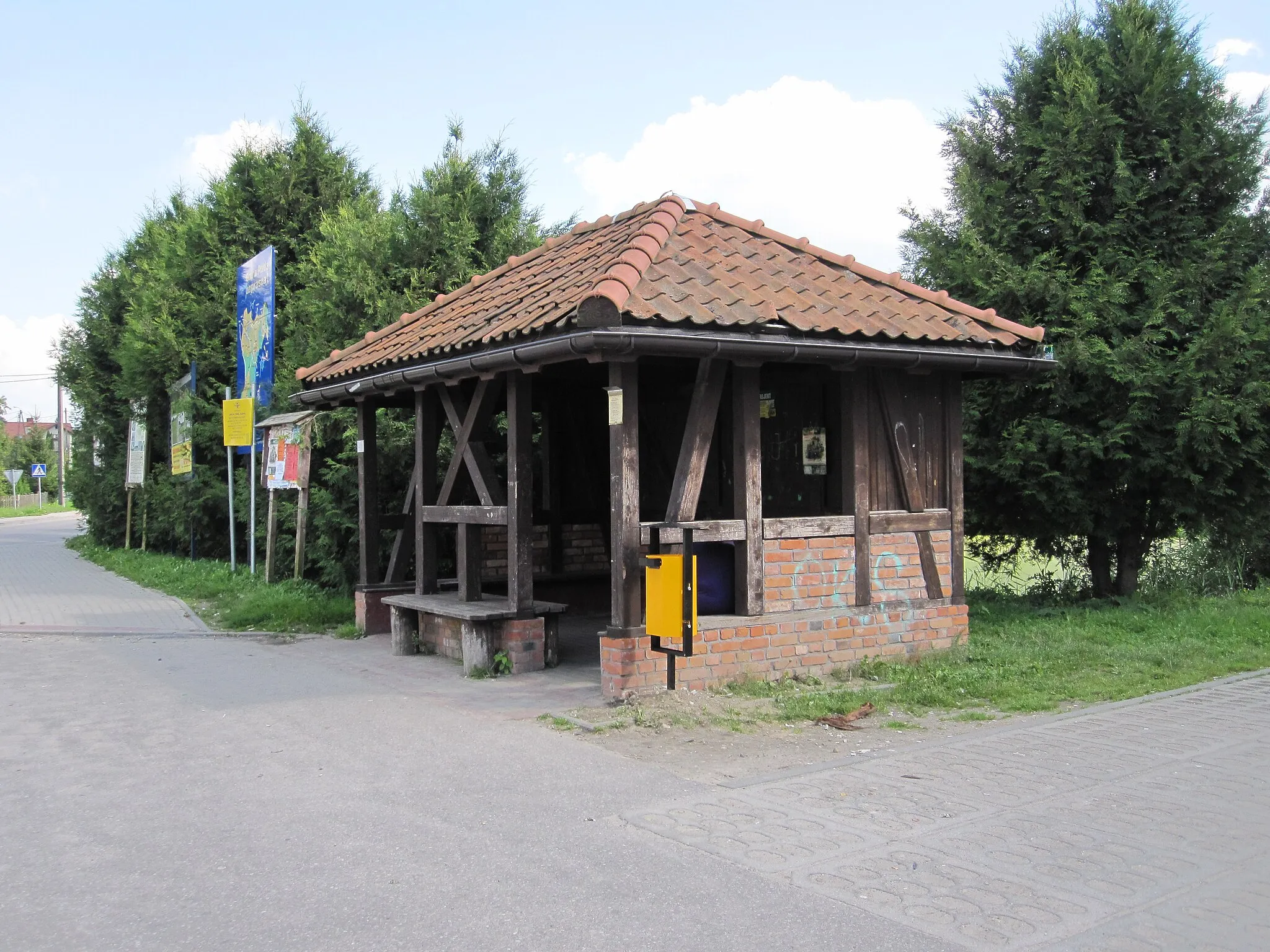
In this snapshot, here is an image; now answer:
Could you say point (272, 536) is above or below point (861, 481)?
below

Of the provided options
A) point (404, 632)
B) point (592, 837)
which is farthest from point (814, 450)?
point (592, 837)

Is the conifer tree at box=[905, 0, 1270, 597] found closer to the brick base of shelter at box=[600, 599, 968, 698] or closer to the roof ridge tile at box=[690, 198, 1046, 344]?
the roof ridge tile at box=[690, 198, 1046, 344]

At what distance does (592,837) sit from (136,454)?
69.7 ft

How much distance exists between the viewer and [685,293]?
837 centimetres

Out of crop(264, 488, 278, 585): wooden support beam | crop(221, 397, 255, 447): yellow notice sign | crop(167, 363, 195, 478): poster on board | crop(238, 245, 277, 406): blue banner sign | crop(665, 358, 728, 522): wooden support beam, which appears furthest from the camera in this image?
crop(167, 363, 195, 478): poster on board

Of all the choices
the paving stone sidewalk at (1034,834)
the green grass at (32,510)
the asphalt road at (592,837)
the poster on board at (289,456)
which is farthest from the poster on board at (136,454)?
the green grass at (32,510)

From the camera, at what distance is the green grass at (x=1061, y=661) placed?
818 centimetres

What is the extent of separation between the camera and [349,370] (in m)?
11.1

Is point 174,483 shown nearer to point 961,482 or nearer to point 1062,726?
point 961,482

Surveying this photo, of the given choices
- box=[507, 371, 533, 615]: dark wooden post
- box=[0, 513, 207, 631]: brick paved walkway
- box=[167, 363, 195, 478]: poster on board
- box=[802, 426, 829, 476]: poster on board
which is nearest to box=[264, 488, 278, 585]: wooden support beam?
box=[0, 513, 207, 631]: brick paved walkway

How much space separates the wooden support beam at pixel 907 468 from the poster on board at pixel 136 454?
18145mm

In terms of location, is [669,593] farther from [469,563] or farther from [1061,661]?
[1061,661]

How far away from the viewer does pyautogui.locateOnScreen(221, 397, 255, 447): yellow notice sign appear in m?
16.8

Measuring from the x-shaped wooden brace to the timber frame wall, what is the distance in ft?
0.06
